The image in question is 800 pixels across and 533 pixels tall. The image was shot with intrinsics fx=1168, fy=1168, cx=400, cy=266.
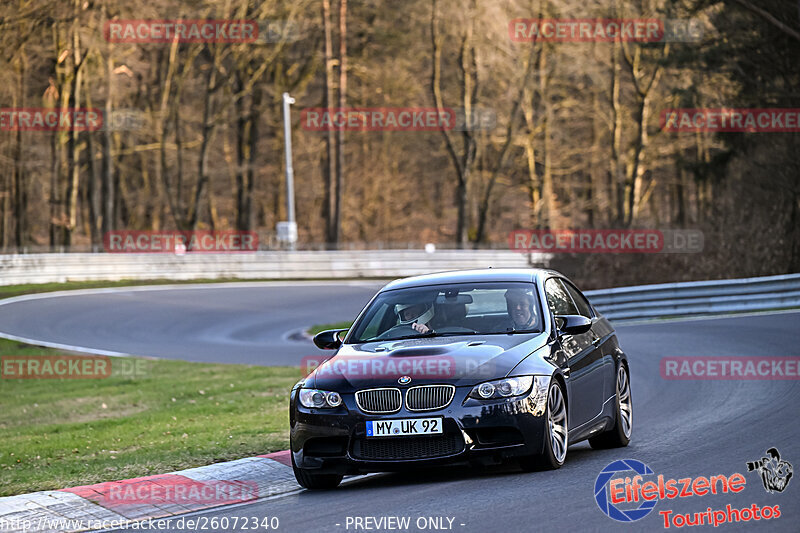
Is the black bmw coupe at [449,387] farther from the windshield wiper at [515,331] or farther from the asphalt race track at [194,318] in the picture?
the asphalt race track at [194,318]

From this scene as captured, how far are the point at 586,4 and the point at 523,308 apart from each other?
142 feet

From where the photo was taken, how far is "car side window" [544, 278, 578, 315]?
30.9 ft

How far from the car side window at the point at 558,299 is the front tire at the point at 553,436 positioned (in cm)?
111

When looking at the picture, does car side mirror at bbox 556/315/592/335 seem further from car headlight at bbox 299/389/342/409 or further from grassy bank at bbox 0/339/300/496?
grassy bank at bbox 0/339/300/496

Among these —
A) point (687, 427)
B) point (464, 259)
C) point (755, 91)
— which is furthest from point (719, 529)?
Result: point (464, 259)

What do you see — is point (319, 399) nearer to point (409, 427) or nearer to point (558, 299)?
point (409, 427)

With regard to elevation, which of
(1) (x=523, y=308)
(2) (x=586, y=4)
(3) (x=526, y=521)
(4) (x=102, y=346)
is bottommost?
(4) (x=102, y=346)

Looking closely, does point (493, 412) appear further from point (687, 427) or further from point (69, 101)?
point (69, 101)

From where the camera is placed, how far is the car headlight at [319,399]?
316 inches

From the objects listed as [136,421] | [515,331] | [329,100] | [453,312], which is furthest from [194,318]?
[329,100]

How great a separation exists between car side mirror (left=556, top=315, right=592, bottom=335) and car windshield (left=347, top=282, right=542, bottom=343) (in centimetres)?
19

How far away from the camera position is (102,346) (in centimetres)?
2467

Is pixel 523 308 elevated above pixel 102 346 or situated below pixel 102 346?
above

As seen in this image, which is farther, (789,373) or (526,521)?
(789,373)
